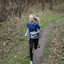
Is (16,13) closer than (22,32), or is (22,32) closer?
(22,32)

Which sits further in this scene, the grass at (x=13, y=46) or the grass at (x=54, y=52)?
the grass at (x=13, y=46)

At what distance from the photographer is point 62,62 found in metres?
8.14

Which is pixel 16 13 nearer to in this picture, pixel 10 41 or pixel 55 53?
pixel 10 41

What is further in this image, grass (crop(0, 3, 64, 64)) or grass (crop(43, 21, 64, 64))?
grass (crop(0, 3, 64, 64))

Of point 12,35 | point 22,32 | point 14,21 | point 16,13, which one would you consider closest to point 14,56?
point 12,35

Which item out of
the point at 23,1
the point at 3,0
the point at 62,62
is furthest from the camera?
the point at 23,1

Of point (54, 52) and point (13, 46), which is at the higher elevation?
point (13, 46)

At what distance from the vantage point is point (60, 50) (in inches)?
387

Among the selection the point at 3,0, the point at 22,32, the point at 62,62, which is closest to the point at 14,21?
the point at 3,0

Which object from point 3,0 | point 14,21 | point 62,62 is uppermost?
point 3,0

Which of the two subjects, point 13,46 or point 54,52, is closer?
point 54,52

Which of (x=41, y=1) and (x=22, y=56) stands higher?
(x=41, y=1)

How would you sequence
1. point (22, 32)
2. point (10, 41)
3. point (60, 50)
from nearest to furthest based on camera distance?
point (60, 50) → point (10, 41) → point (22, 32)

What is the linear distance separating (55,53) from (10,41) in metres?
3.45
